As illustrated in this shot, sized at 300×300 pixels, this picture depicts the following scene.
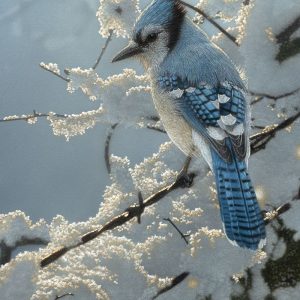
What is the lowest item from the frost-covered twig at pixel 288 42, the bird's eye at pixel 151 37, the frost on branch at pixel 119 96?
the frost-covered twig at pixel 288 42

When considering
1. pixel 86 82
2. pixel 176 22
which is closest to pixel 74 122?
pixel 86 82

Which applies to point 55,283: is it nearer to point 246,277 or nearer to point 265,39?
point 246,277

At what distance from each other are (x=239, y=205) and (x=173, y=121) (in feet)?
1.21

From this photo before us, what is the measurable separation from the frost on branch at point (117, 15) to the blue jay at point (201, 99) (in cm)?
8


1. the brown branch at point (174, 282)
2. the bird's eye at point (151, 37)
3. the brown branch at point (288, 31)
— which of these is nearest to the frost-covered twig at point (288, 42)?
the brown branch at point (288, 31)

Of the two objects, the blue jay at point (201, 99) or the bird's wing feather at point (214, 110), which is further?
the bird's wing feather at point (214, 110)

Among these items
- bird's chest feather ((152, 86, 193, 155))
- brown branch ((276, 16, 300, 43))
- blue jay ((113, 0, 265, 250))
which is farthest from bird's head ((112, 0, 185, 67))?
brown branch ((276, 16, 300, 43))

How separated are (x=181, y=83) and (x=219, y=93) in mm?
135

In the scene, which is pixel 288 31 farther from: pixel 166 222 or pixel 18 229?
pixel 18 229

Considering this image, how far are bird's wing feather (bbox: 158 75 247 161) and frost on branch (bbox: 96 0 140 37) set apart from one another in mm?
169

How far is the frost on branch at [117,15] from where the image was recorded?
1.37m

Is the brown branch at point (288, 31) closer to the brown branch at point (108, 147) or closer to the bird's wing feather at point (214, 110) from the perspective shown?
the bird's wing feather at point (214, 110)

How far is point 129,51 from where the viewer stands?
133 centimetres

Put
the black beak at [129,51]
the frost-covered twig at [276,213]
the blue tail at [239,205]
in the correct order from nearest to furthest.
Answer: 1. the blue tail at [239,205]
2. the frost-covered twig at [276,213]
3. the black beak at [129,51]
